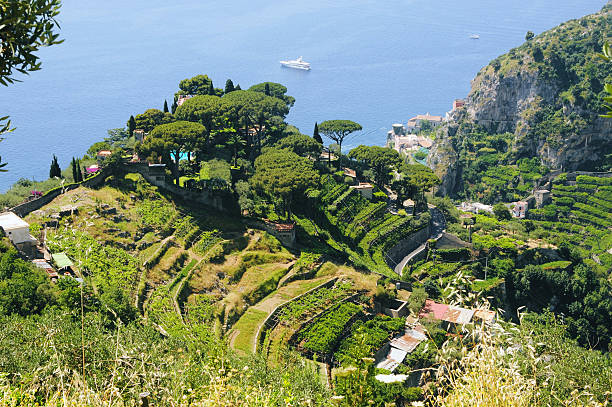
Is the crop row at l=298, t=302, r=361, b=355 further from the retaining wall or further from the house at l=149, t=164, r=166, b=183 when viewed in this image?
the house at l=149, t=164, r=166, b=183

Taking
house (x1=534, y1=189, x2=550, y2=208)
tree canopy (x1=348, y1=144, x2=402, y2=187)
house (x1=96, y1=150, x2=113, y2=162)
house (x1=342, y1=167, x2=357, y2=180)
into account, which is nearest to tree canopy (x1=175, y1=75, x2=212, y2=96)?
house (x1=96, y1=150, x2=113, y2=162)

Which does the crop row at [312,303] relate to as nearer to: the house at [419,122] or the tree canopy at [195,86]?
the tree canopy at [195,86]

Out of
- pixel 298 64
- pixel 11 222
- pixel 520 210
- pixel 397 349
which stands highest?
pixel 11 222

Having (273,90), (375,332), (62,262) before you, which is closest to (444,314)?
(375,332)

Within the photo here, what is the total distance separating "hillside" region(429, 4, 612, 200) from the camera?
9938cm

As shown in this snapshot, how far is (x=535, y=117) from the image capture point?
10769cm

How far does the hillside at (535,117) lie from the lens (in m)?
99.4

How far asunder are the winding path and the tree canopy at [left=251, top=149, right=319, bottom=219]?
12874mm

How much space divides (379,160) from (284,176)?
18288 mm

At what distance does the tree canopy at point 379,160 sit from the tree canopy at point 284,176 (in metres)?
13.8

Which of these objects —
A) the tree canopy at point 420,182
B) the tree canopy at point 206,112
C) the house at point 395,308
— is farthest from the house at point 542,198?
the tree canopy at point 206,112

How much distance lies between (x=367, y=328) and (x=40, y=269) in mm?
21364

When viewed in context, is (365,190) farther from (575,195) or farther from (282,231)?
(575,195)

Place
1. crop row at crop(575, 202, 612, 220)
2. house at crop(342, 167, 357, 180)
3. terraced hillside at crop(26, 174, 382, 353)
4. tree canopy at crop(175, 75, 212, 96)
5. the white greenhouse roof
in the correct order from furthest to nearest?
crop row at crop(575, 202, 612, 220) < tree canopy at crop(175, 75, 212, 96) < house at crop(342, 167, 357, 180) < terraced hillside at crop(26, 174, 382, 353) < the white greenhouse roof
